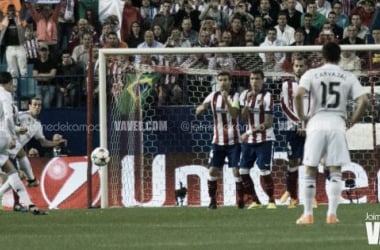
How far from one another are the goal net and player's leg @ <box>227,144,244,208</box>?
1.46 m

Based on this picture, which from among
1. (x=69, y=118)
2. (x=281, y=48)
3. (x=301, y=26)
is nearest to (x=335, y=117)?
(x=281, y=48)

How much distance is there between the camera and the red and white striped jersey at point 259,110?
2153 cm

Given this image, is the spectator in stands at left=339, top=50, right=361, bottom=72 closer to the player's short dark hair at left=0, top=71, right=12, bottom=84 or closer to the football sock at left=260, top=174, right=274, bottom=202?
the football sock at left=260, top=174, right=274, bottom=202

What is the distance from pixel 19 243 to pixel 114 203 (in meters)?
7.95

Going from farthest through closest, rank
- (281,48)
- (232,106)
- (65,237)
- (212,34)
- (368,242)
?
1. (212,34)
2. (281,48)
3. (232,106)
4. (65,237)
5. (368,242)

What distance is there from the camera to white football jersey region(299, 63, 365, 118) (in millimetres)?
16688

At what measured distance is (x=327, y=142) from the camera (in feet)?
54.9

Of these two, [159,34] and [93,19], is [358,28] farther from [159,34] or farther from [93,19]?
[93,19]

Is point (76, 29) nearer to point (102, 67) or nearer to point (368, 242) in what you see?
point (102, 67)

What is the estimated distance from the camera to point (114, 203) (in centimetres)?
2356

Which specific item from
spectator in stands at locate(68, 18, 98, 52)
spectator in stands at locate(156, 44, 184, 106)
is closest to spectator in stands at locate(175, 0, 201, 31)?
spectator in stands at locate(68, 18, 98, 52)

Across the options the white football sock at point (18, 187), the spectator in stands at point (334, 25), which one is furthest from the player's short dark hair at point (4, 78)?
the spectator in stands at point (334, 25)

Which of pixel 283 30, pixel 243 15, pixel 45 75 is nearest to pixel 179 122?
pixel 45 75

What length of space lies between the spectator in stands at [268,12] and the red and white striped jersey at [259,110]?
21.6ft
